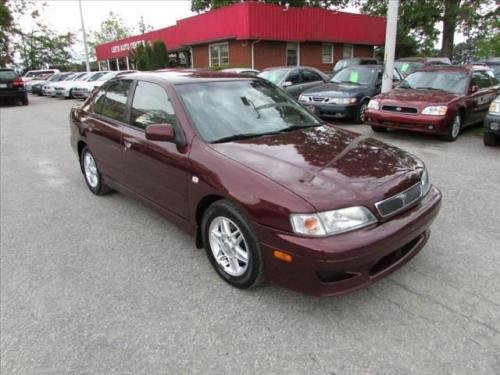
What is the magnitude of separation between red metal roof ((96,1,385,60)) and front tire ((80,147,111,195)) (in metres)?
17.9

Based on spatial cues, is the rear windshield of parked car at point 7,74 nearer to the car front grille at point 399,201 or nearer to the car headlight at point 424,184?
the car headlight at point 424,184

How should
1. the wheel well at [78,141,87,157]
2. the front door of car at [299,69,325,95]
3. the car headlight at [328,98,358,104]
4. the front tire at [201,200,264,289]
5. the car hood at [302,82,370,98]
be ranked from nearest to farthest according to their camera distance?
the front tire at [201,200,264,289]
the wheel well at [78,141,87,157]
the car headlight at [328,98,358,104]
the car hood at [302,82,370,98]
the front door of car at [299,69,325,95]

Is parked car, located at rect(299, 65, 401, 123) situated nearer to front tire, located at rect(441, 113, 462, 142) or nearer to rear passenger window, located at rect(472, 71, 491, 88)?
front tire, located at rect(441, 113, 462, 142)

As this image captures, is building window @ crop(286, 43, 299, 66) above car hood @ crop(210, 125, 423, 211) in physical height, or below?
above

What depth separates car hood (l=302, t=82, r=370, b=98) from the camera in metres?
10.3

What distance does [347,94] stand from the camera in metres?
A: 10.3

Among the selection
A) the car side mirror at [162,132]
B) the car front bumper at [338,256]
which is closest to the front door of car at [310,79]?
the car side mirror at [162,132]

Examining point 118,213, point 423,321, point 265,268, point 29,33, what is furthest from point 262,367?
point 29,33

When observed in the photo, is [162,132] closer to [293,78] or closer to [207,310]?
[207,310]

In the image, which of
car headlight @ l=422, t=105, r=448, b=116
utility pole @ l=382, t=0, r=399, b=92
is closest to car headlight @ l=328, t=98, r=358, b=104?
utility pole @ l=382, t=0, r=399, b=92

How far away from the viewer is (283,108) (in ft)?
13.8

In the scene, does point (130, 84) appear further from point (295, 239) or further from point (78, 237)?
point (295, 239)

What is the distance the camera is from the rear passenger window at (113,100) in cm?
453

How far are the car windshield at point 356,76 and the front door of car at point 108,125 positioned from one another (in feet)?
25.8
